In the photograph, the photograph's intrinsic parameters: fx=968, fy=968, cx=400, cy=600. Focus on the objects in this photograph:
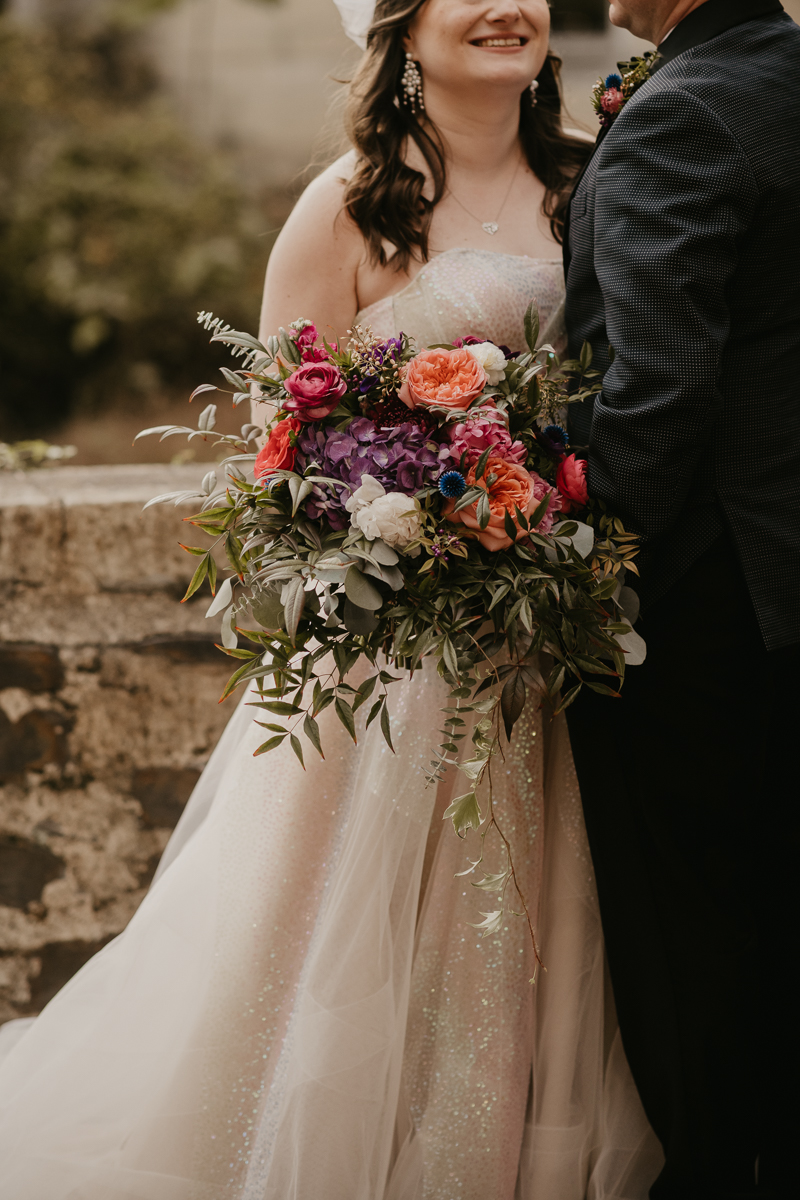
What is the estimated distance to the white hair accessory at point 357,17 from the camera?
2.04m

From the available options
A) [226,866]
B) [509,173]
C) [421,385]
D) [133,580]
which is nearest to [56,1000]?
[226,866]

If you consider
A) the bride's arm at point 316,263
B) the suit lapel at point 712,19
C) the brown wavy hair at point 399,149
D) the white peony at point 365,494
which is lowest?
the white peony at point 365,494

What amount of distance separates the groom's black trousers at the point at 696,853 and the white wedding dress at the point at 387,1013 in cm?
11

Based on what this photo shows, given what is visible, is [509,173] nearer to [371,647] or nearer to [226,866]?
[371,647]

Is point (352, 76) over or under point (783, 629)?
over

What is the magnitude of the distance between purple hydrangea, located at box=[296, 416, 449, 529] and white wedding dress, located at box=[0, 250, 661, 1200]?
16.9 inches

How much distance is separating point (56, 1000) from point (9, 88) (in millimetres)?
8562

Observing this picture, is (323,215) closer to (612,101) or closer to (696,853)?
(612,101)

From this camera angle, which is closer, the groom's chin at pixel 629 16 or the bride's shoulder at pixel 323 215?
the groom's chin at pixel 629 16

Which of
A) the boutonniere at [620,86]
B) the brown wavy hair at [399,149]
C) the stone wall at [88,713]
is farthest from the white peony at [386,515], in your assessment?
the stone wall at [88,713]

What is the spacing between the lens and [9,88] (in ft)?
27.4

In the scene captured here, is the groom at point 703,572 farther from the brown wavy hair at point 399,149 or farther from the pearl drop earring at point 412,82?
the pearl drop earring at point 412,82

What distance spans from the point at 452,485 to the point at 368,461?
139 millimetres

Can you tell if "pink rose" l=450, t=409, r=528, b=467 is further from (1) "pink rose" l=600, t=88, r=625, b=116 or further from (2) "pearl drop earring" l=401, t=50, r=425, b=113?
(2) "pearl drop earring" l=401, t=50, r=425, b=113
